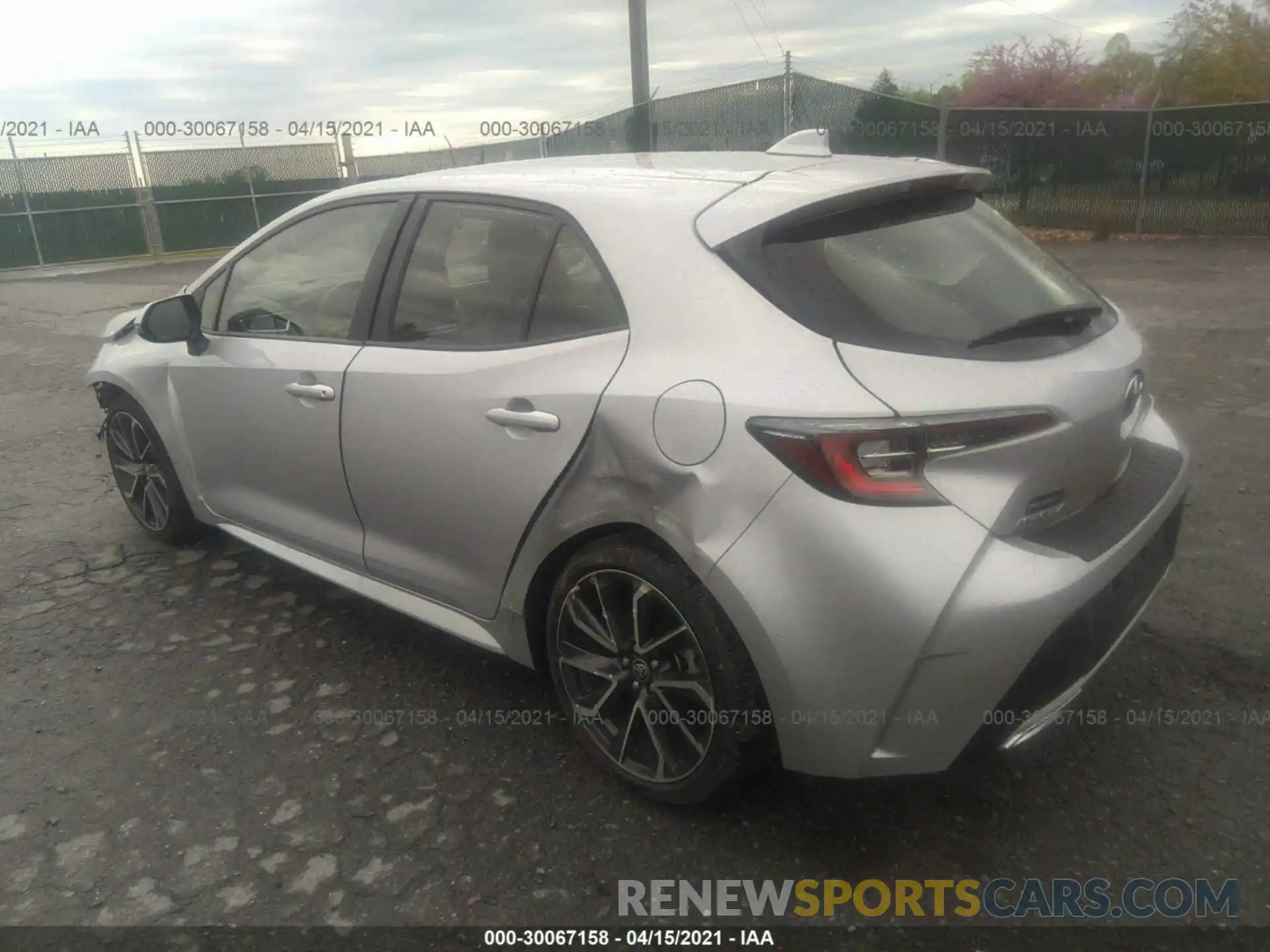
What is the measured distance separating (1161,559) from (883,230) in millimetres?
1176

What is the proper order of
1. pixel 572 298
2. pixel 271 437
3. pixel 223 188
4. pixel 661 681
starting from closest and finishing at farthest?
pixel 661 681, pixel 572 298, pixel 271 437, pixel 223 188

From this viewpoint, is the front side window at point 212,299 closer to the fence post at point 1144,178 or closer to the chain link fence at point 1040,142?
the chain link fence at point 1040,142

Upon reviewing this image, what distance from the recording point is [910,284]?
2.45 metres

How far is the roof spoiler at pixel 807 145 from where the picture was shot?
319cm

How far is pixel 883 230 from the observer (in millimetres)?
2582

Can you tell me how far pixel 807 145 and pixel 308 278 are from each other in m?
1.81

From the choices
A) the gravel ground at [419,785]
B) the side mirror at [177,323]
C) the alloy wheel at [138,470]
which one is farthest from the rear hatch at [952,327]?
the alloy wheel at [138,470]

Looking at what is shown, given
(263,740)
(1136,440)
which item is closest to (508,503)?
(263,740)

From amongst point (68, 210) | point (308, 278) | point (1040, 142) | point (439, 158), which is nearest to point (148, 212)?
point (68, 210)

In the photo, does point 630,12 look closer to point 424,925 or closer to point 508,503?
point 508,503

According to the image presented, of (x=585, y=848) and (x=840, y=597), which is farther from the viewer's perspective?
(x=585, y=848)

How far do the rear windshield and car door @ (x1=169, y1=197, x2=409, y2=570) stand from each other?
1.44 metres

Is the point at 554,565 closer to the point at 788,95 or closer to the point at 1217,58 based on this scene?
the point at 788,95
